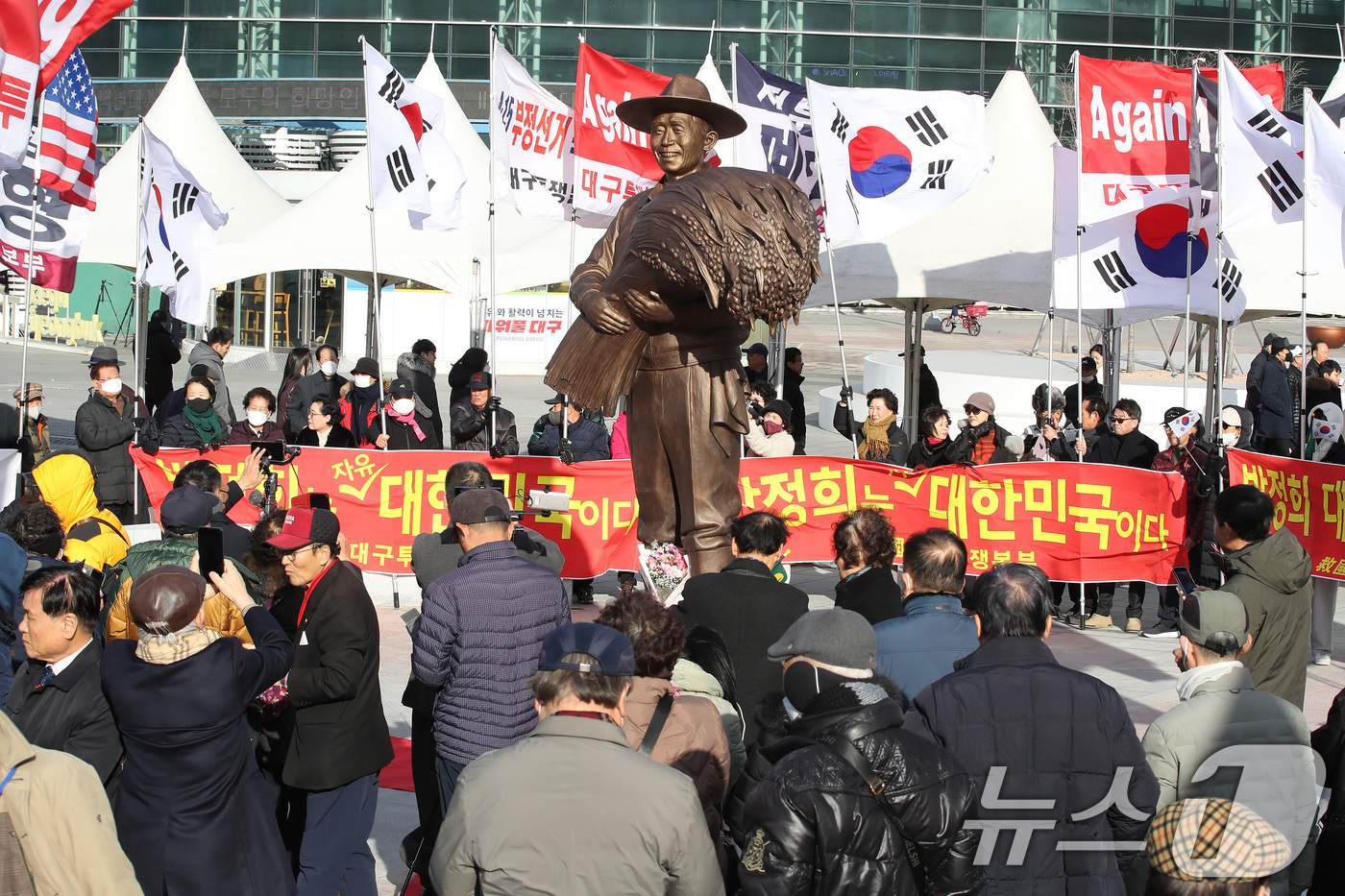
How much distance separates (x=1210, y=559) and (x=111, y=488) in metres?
7.52

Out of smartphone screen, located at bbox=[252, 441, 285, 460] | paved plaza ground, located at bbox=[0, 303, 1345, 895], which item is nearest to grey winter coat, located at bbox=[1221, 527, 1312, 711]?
paved plaza ground, located at bbox=[0, 303, 1345, 895]

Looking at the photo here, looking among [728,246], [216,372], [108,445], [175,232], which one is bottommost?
[108,445]

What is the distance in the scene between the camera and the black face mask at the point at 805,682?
122 inches

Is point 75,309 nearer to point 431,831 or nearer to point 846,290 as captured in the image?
point 846,290

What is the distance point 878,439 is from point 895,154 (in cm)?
220

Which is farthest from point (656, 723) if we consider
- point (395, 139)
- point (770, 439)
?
point (395, 139)

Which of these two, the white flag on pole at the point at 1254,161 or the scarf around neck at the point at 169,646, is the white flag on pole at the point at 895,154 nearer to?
the white flag on pole at the point at 1254,161

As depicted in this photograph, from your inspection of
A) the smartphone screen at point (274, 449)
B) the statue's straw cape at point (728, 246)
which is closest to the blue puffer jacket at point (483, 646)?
the statue's straw cape at point (728, 246)

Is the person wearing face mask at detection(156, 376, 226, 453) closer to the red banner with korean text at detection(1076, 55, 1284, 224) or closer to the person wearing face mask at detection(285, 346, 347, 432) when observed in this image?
the person wearing face mask at detection(285, 346, 347, 432)

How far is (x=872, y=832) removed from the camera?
2736 millimetres

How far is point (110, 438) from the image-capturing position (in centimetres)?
928

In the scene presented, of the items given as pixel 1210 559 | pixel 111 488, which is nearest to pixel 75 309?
pixel 111 488

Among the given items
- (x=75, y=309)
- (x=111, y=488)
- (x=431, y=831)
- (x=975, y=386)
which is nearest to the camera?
(x=431, y=831)

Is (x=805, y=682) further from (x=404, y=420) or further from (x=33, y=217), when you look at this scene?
(x=33, y=217)
